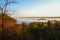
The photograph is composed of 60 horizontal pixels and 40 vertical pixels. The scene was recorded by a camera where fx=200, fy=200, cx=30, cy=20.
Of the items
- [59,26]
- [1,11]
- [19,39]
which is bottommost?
[19,39]

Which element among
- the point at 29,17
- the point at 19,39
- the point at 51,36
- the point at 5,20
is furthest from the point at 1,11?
the point at 51,36

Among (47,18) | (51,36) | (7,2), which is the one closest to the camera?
(51,36)

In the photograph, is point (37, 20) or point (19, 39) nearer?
point (19, 39)

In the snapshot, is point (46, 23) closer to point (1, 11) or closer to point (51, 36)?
point (51, 36)

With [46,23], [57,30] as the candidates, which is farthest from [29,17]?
[57,30]

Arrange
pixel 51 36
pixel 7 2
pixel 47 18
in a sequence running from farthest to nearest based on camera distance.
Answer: pixel 7 2
pixel 47 18
pixel 51 36

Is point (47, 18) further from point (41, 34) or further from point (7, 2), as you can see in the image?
point (7, 2)

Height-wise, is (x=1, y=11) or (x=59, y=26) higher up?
(x=1, y=11)
